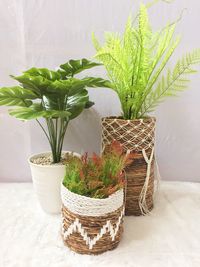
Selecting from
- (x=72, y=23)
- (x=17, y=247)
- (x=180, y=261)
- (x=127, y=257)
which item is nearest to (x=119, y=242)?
(x=127, y=257)

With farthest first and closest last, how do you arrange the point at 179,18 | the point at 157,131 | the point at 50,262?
the point at 157,131 → the point at 179,18 → the point at 50,262

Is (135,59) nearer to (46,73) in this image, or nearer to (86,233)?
(46,73)

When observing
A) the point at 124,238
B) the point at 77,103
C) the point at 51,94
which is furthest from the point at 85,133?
the point at 124,238

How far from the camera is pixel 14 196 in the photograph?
118 centimetres

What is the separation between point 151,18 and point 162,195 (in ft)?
2.40

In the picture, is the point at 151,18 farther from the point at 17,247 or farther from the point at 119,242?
the point at 17,247

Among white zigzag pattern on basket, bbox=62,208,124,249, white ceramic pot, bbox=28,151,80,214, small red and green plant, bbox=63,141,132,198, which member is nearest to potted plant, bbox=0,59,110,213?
white ceramic pot, bbox=28,151,80,214

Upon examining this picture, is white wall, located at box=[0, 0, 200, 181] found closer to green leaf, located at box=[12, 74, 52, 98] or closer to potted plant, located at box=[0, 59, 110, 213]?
potted plant, located at box=[0, 59, 110, 213]

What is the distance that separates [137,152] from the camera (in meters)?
0.98

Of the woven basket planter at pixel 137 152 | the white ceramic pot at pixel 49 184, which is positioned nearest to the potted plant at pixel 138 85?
the woven basket planter at pixel 137 152

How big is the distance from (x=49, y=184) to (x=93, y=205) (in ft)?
0.88

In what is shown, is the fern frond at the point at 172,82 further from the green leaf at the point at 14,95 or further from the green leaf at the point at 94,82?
the green leaf at the point at 14,95

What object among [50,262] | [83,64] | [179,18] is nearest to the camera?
[50,262]

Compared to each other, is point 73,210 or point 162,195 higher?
point 73,210
